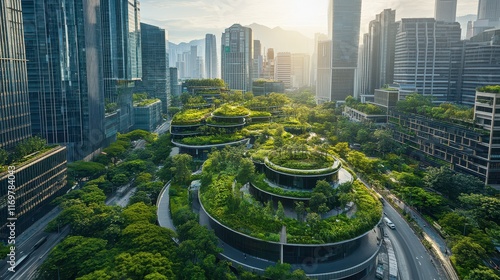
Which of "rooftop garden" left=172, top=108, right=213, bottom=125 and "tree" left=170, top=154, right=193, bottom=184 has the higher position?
"rooftop garden" left=172, top=108, right=213, bottom=125

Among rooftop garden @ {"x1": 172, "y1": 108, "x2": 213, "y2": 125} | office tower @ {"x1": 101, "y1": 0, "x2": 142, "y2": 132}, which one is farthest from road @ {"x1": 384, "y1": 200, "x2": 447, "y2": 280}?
office tower @ {"x1": 101, "y1": 0, "x2": 142, "y2": 132}

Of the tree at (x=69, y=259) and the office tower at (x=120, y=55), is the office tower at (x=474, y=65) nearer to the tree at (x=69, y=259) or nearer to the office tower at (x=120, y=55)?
the office tower at (x=120, y=55)

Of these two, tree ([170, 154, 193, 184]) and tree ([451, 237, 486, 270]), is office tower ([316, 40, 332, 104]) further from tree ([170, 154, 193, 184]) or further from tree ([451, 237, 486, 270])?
tree ([451, 237, 486, 270])

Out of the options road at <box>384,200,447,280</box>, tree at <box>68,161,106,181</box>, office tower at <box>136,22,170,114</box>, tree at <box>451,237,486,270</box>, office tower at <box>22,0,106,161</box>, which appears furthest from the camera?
office tower at <box>136,22,170,114</box>

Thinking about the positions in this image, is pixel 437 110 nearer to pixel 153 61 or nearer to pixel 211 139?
pixel 211 139

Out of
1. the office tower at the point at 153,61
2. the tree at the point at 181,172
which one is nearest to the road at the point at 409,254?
the tree at the point at 181,172

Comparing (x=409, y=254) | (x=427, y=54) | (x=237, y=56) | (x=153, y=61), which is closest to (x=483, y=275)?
(x=409, y=254)
